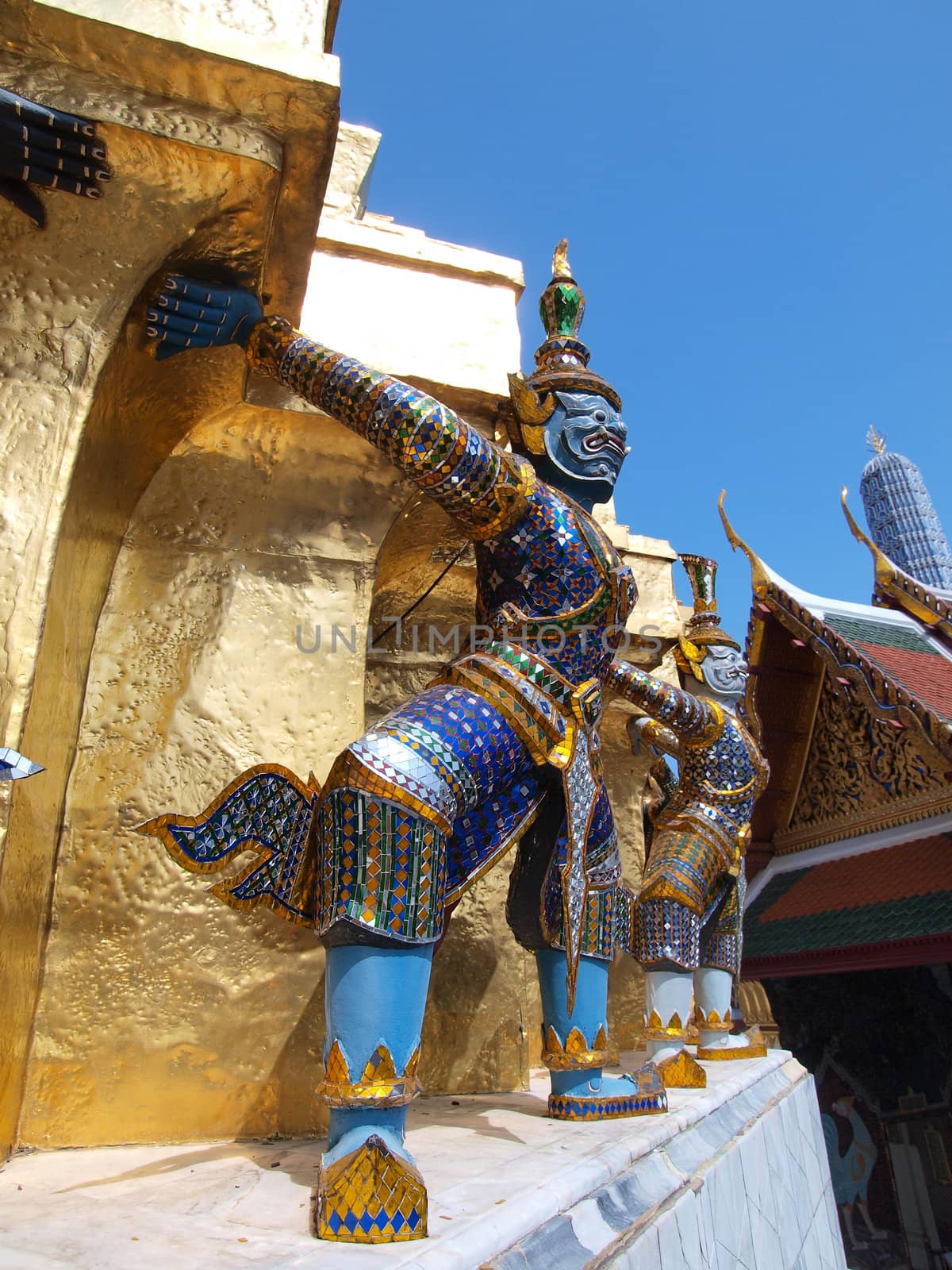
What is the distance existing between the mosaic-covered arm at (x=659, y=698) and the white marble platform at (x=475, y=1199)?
1.00 meters

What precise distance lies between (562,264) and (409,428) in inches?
44.7

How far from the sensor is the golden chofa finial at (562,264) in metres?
2.51

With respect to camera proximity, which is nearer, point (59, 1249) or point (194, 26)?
point (59, 1249)

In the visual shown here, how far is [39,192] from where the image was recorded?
1.67 meters

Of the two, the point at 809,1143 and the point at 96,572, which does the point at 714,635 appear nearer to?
the point at 809,1143

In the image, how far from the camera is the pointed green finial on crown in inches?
96.3

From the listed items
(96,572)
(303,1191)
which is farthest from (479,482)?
(303,1191)

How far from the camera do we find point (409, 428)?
1.72m

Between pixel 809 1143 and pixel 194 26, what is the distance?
354 cm

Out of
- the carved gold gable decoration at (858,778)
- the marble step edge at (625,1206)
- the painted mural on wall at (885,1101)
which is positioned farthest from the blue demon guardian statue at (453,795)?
the painted mural on wall at (885,1101)

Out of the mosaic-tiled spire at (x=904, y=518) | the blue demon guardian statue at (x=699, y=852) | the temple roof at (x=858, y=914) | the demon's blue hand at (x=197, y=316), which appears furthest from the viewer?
the mosaic-tiled spire at (x=904, y=518)

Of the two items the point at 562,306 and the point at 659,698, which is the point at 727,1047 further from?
the point at 562,306

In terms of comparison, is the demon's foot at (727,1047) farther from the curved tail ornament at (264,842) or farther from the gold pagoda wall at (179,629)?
the curved tail ornament at (264,842)

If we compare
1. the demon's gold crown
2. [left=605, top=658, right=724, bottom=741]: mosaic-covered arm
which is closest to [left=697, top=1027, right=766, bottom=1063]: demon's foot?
[left=605, top=658, right=724, bottom=741]: mosaic-covered arm
